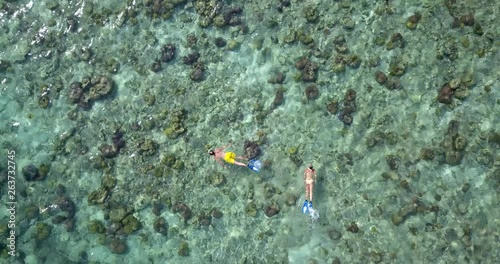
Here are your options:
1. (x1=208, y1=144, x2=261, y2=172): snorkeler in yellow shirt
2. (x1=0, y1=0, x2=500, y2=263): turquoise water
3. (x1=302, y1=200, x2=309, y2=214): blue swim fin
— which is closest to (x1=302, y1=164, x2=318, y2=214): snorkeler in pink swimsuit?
(x1=302, y1=200, x2=309, y2=214): blue swim fin

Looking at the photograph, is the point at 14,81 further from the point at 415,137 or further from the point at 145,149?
the point at 415,137

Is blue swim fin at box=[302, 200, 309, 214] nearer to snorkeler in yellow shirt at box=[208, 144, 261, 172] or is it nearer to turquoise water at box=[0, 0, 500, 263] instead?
turquoise water at box=[0, 0, 500, 263]

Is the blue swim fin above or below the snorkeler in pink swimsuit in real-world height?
below

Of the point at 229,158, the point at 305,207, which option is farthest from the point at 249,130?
the point at 305,207

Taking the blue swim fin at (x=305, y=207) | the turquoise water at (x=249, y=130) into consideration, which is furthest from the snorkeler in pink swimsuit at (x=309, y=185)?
the turquoise water at (x=249, y=130)

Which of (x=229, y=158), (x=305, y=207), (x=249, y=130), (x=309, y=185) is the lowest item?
(x=305, y=207)

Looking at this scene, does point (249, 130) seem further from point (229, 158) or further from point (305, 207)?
point (305, 207)
